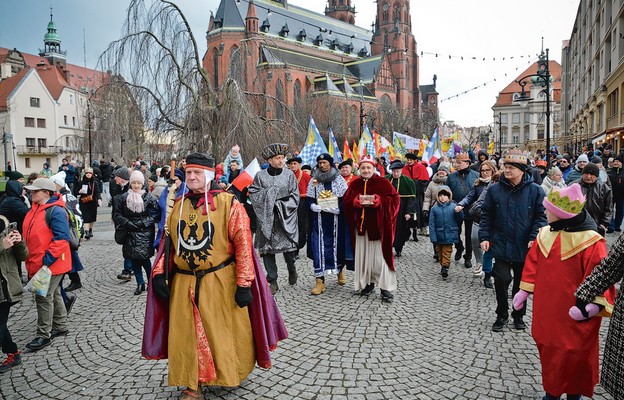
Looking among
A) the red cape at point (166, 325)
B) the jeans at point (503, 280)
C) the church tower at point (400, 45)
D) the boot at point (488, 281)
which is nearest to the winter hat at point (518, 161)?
the jeans at point (503, 280)

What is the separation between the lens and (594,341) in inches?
131

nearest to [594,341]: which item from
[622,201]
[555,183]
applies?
[555,183]

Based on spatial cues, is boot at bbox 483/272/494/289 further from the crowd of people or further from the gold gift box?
the gold gift box

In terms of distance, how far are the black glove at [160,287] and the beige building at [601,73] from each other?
22.9 m

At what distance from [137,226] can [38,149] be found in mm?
60524

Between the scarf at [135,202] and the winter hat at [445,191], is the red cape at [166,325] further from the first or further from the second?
the winter hat at [445,191]

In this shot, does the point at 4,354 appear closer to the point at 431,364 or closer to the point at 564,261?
the point at 431,364

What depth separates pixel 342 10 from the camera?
98812 millimetres

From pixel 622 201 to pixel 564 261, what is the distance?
34.9ft

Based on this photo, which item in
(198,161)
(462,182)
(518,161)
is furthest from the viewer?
(462,182)

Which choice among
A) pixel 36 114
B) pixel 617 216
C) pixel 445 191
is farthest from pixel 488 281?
pixel 36 114

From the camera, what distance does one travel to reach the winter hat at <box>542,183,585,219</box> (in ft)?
11.4

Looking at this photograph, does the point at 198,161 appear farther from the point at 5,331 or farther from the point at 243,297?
the point at 5,331

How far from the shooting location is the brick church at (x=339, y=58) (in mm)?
55062
